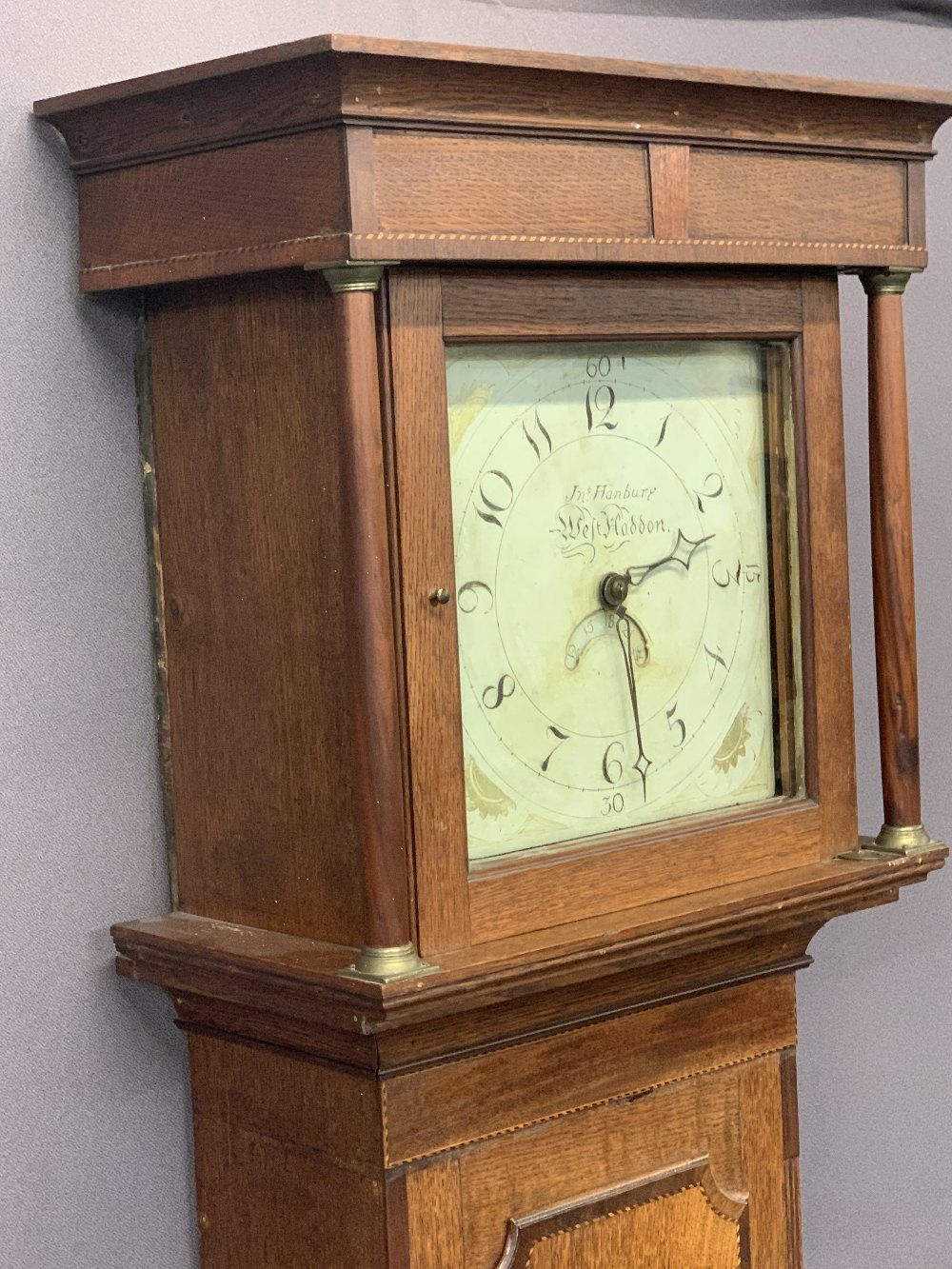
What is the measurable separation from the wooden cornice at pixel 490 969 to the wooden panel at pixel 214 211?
1.76ft

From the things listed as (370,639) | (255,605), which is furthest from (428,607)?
(255,605)

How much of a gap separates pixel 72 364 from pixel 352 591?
38 cm

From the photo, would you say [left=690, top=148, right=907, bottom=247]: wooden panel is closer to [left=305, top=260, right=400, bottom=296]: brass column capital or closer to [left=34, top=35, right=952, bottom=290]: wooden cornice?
[left=34, top=35, right=952, bottom=290]: wooden cornice

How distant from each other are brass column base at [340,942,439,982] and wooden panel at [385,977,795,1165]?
0.45 ft

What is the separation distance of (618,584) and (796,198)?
37 centimetres

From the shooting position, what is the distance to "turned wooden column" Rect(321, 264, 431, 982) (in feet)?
4.28

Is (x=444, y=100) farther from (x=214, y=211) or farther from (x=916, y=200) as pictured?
(x=916, y=200)

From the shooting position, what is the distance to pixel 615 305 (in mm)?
1479

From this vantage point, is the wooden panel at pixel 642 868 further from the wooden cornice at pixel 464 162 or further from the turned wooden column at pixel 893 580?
the wooden cornice at pixel 464 162

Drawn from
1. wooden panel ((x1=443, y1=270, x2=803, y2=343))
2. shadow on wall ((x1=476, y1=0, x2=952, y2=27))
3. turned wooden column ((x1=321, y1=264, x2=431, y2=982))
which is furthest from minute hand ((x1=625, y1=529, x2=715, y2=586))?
shadow on wall ((x1=476, y1=0, x2=952, y2=27))

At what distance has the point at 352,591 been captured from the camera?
132 centimetres

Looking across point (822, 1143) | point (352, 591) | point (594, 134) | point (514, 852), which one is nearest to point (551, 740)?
point (514, 852)

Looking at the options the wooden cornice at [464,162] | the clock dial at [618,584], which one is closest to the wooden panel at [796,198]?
the wooden cornice at [464,162]

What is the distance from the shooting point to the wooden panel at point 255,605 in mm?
1400
